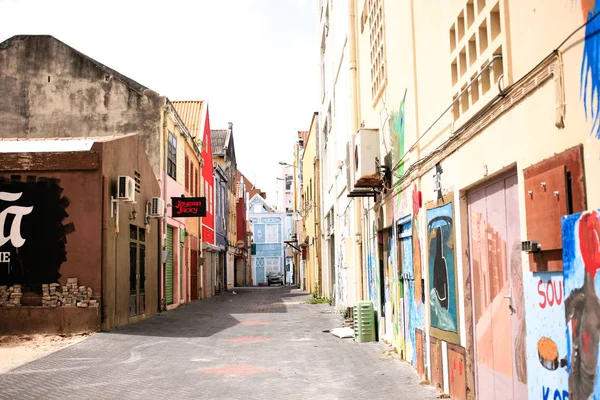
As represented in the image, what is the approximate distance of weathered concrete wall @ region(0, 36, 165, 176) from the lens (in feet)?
70.9

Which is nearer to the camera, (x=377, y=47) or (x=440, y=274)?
(x=440, y=274)

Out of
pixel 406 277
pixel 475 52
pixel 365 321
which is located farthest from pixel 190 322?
pixel 475 52

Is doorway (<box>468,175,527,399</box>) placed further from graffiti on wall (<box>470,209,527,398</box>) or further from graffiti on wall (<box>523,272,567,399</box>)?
graffiti on wall (<box>523,272,567,399</box>)

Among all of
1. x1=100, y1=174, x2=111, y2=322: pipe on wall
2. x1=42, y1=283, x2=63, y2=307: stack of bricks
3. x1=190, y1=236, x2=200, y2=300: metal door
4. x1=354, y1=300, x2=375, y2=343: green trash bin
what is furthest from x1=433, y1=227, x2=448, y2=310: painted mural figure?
x1=190, y1=236, x2=200, y2=300: metal door

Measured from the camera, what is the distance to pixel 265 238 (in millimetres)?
77750

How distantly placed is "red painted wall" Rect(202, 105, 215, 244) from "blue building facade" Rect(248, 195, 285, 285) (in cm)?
3922

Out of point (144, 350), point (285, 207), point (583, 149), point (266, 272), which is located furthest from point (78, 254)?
point (285, 207)

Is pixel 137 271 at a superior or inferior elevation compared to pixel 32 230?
inferior

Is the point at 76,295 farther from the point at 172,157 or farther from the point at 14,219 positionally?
the point at 172,157

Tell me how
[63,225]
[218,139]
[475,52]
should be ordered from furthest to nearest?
[218,139]
[63,225]
[475,52]

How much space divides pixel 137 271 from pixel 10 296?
4350 millimetres

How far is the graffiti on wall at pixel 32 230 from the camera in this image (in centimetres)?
1436

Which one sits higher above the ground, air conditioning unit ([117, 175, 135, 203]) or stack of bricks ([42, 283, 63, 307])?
air conditioning unit ([117, 175, 135, 203])

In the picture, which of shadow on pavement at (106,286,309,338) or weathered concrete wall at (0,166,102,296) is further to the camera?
shadow on pavement at (106,286,309,338)
